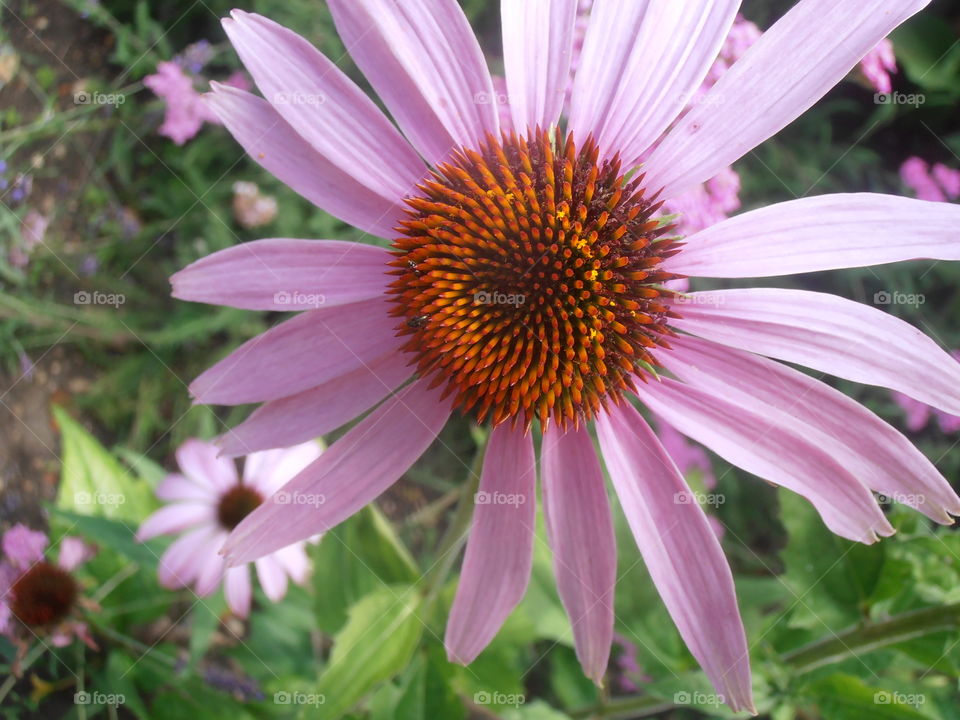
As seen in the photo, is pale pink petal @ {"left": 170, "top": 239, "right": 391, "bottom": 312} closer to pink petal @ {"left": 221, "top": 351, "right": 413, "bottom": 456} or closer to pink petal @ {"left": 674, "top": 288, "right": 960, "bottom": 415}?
pink petal @ {"left": 221, "top": 351, "right": 413, "bottom": 456}

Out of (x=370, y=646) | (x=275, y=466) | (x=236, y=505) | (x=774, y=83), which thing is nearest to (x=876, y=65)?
(x=774, y=83)

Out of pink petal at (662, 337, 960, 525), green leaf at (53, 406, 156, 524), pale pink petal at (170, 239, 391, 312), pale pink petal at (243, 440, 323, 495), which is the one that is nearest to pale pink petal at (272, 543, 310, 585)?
pale pink petal at (243, 440, 323, 495)

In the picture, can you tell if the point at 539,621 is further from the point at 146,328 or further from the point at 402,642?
the point at 146,328

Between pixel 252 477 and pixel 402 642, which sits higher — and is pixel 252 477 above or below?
above

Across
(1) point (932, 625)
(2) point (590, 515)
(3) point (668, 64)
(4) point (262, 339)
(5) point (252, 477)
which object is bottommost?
(1) point (932, 625)

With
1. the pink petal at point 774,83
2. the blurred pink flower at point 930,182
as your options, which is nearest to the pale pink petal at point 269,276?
the pink petal at point 774,83

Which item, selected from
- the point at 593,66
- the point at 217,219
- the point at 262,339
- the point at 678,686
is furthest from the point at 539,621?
the point at 217,219

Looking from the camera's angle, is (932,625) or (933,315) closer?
(932,625)
